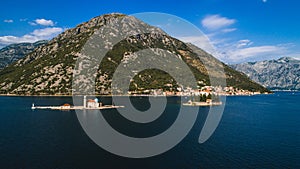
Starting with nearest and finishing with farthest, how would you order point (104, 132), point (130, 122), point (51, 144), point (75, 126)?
1. point (51, 144)
2. point (104, 132)
3. point (75, 126)
4. point (130, 122)

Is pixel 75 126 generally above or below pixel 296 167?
Answer: above

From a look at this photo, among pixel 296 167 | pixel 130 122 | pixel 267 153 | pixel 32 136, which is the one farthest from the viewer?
pixel 130 122

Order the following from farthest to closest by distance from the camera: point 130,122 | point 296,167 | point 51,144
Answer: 1. point 130,122
2. point 51,144
3. point 296,167

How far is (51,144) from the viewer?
6316cm

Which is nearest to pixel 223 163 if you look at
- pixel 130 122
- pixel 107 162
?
pixel 107 162

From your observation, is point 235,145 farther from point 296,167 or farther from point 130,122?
point 130,122

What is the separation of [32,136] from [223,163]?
164 feet

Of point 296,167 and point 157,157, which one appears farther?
point 157,157

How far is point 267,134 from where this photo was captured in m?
80.3

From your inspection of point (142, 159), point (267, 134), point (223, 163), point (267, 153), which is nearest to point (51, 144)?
point (142, 159)

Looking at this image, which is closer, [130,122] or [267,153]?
[267,153]

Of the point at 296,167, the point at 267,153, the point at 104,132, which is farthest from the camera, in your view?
the point at 104,132

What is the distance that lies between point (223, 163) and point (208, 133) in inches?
1089

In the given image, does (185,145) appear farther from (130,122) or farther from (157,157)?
(130,122)
